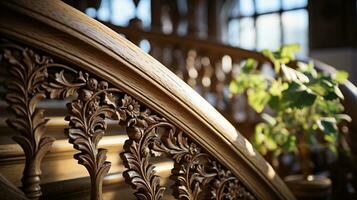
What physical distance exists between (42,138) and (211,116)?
0.53 m

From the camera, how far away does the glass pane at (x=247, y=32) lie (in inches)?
289

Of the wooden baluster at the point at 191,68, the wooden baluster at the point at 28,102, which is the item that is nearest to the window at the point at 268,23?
the wooden baluster at the point at 191,68

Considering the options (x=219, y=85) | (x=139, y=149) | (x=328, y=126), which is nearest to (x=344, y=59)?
(x=219, y=85)

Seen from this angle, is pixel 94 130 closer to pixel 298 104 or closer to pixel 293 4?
pixel 298 104

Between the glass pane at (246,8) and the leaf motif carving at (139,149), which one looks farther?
the glass pane at (246,8)

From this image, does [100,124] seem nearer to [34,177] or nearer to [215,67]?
[34,177]

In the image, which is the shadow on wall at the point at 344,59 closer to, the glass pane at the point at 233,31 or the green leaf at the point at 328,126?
the glass pane at the point at 233,31

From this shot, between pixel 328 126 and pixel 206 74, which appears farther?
pixel 206 74

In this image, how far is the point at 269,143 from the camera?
1990 millimetres

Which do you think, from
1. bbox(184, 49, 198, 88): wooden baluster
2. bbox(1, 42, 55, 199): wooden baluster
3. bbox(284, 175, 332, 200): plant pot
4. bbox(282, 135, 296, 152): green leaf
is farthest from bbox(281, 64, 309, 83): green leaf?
bbox(184, 49, 198, 88): wooden baluster

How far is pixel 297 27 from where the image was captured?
6793 mm

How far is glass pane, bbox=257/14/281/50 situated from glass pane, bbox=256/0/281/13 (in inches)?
5.0

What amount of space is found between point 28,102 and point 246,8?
716cm

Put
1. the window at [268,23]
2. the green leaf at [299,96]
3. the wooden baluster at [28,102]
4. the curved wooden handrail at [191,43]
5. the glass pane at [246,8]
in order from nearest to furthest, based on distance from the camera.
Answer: the wooden baluster at [28,102] < the green leaf at [299,96] < the curved wooden handrail at [191,43] < the window at [268,23] < the glass pane at [246,8]
